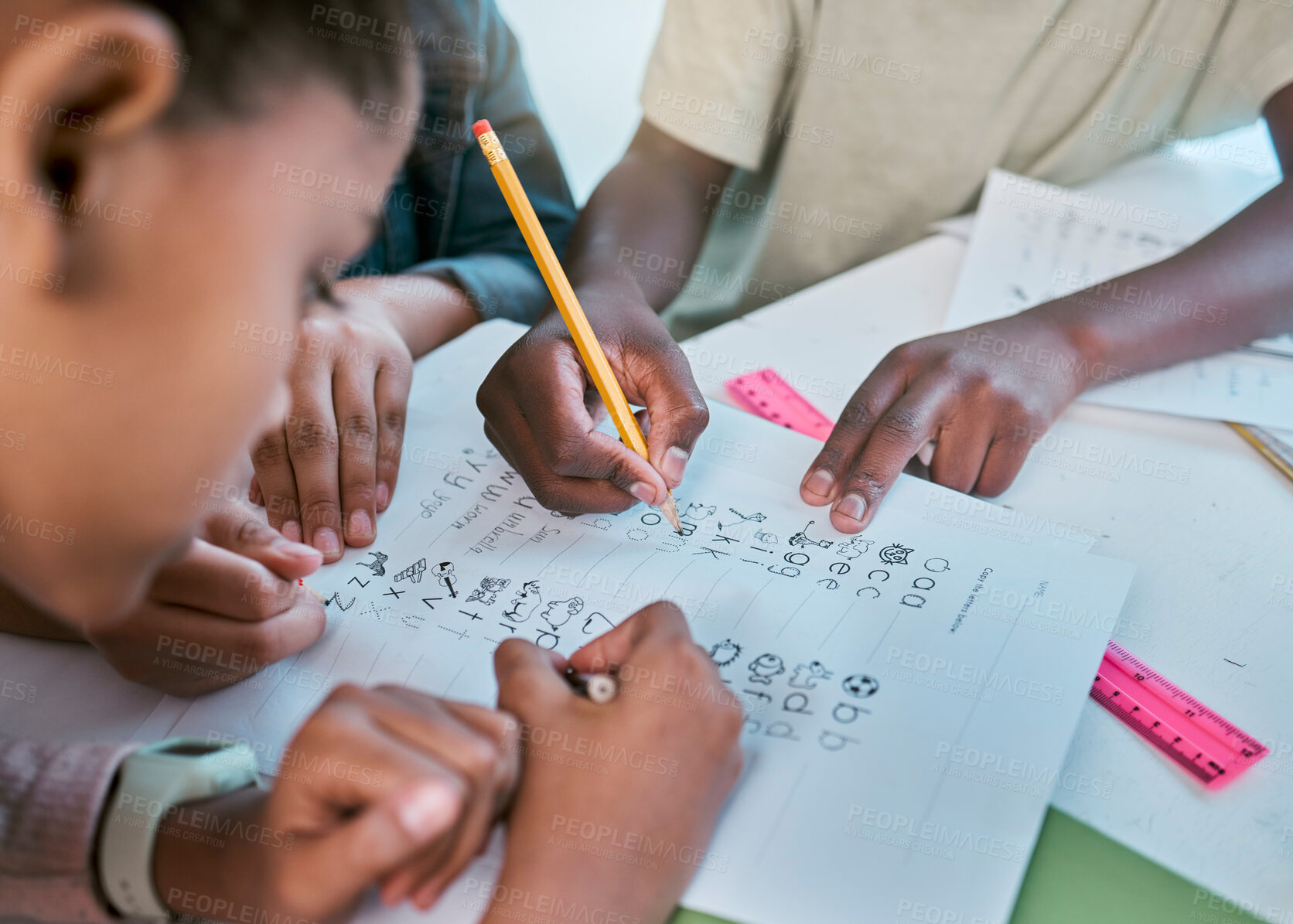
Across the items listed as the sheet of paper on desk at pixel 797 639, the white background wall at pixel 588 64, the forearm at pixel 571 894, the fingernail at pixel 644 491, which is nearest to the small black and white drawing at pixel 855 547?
the sheet of paper on desk at pixel 797 639

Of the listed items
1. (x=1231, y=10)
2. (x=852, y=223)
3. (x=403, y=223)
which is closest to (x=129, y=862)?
(x=403, y=223)

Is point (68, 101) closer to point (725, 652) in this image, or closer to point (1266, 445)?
point (725, 652)

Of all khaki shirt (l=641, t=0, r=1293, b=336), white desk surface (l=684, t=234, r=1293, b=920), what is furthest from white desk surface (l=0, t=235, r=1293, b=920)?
khaki shirt (l=641, t=0, r=1293, b=336)

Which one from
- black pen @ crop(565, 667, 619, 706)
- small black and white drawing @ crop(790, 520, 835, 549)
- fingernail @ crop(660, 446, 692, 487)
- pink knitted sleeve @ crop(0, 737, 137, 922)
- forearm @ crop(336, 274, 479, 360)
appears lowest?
pink knitted sleeve @ crop(0, 737, 137, 922)

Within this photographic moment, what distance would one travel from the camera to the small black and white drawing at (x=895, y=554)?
18.7 inches

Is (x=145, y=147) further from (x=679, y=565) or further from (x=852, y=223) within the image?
(x=852, y=223)

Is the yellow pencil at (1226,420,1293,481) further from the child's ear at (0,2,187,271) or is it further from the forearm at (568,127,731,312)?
the child's ear at (0,2,187,271)

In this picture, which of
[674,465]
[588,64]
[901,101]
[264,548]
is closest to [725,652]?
[674,465]

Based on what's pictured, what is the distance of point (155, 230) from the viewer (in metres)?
0.26

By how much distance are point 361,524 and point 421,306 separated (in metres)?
0.22

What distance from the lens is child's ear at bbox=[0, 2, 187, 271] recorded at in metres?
→ 0.23

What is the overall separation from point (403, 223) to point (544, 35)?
2.25 ft

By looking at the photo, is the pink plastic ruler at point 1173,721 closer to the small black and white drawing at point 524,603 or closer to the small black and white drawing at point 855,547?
the small black and white drawing at point 855,547

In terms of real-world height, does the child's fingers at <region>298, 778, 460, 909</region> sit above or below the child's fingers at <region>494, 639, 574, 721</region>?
below
